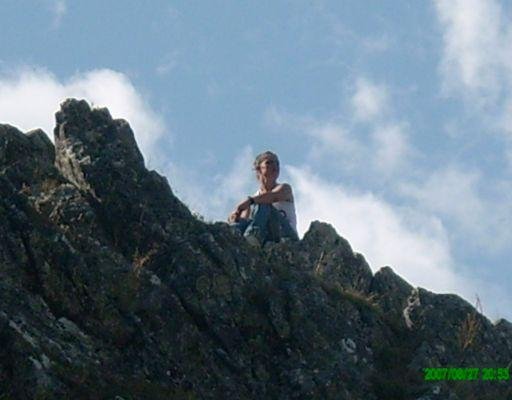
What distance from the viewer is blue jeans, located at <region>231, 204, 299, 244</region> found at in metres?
20.5

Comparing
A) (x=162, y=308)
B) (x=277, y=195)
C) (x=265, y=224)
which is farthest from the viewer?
(x=277, y=195)

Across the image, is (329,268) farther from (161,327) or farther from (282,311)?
(161,327)

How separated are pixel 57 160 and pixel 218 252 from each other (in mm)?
3465

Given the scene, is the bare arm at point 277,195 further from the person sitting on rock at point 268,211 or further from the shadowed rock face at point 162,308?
the shadowed rock face at point 162,308

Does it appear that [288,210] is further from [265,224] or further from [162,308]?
[162,308]

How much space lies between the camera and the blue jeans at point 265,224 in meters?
20.5

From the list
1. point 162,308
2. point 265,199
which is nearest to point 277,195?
point 265,199

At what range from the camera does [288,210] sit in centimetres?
2120

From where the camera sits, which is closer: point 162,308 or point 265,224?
point 162,308

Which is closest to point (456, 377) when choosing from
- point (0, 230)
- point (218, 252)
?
point (218, 252)

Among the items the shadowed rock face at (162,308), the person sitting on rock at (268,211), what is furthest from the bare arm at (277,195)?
the shadowed rock face at (162,308)

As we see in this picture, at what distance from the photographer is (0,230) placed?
1505 centimetres

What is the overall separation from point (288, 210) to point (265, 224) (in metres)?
0.73

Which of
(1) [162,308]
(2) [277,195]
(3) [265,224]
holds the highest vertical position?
(2) [277,195]
